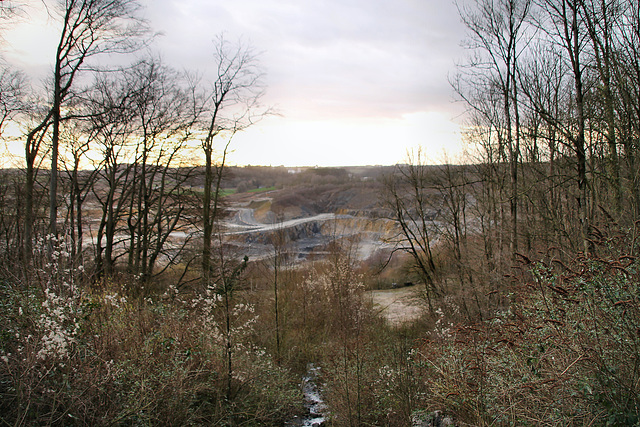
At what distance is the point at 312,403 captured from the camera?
935 cm

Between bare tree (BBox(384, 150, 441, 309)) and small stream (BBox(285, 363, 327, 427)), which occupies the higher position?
bare tree (BBox(384, 150, 441, 309))

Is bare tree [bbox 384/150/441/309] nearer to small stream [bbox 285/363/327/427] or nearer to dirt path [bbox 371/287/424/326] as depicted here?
dirt path [bbox 371/287/424/326]

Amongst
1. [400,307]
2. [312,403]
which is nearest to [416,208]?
[400,307]

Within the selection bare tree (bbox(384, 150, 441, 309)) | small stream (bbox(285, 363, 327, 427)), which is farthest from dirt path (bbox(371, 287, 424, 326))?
small stream (bbox(285, 363, 327, 427))

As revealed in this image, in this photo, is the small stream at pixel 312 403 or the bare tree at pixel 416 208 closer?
the small stream at pixel 312 403

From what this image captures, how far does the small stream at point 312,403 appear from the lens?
26.7 ft

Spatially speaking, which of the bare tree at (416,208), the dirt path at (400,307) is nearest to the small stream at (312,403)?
the dirt path at (400,307)

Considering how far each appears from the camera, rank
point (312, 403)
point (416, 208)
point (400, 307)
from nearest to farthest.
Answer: point (312, 403) → point (416, 208) → point (400, 307)

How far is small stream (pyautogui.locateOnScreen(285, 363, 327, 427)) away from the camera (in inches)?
320

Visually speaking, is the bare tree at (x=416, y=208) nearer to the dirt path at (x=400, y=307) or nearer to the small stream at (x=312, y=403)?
the dirt path at (x=400, y=307)

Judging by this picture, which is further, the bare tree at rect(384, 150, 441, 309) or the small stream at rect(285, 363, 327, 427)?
the bare tree at rect(384, 150, 441, 309)

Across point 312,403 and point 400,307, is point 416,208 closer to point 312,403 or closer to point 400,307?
point 400,307

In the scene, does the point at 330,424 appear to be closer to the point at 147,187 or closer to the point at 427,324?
the point at 427,324

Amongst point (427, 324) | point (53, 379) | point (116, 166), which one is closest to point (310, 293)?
point (427, 324)
